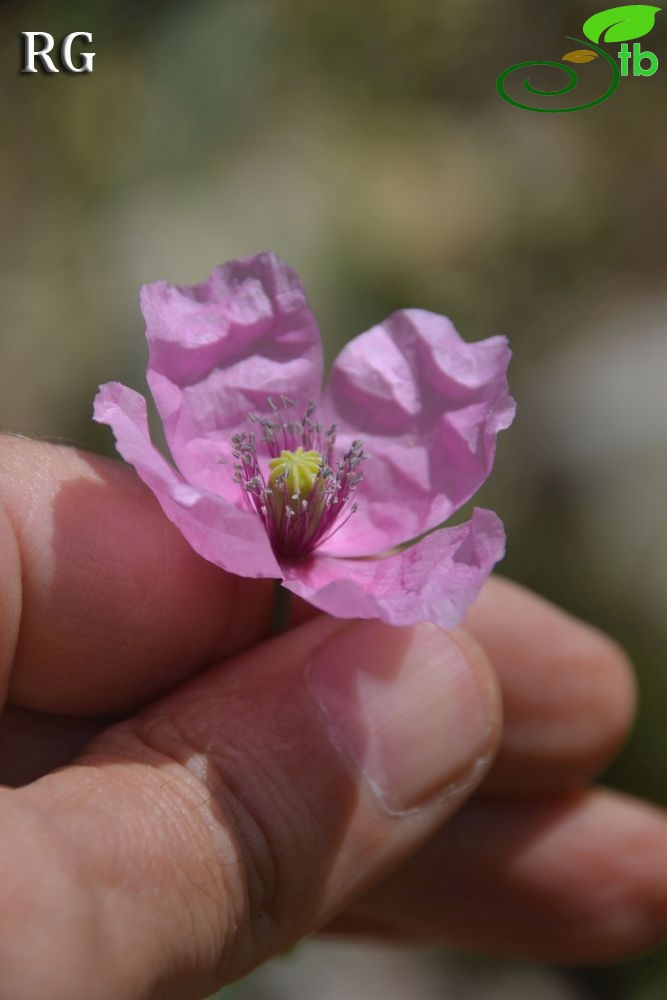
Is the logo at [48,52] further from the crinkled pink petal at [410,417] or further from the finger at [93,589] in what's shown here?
the finger at [93,589]

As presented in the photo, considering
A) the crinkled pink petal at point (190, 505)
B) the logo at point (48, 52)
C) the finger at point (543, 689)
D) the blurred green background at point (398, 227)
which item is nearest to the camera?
the crinkled pink petal at point (190, 505)

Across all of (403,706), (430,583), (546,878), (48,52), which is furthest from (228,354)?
(48,52)

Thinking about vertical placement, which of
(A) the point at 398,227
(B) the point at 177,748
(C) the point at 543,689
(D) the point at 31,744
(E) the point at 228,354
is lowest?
(C) the point at 543,689

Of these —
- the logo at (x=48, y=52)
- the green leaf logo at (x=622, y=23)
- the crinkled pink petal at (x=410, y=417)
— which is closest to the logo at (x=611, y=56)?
the green leaf logo at (x=622, y=23)

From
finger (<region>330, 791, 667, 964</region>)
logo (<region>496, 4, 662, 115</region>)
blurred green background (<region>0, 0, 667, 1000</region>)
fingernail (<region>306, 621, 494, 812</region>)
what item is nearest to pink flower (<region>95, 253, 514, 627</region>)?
fingernail (<region>306, 621, 494, 812</region>)

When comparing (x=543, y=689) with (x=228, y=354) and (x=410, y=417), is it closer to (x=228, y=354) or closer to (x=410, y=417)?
(x=410, y=417)

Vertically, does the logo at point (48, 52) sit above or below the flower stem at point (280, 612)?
above

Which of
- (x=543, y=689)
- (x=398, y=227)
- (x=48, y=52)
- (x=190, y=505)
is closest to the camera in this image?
(x=190, y=505)
